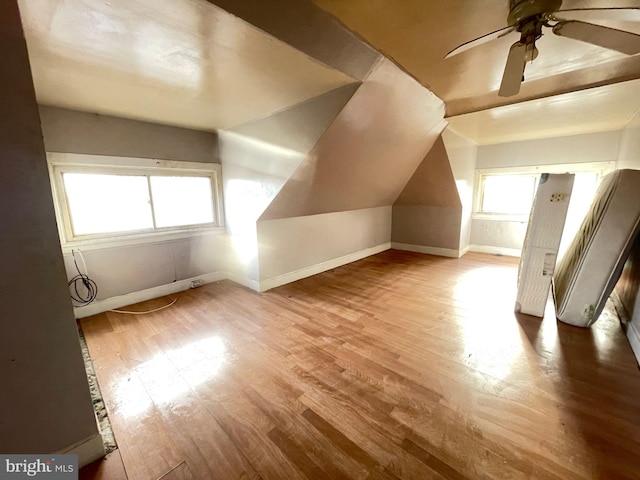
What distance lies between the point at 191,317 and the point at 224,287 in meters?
0.85

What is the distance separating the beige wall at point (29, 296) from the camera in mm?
940

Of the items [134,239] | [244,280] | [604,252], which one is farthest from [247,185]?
[604,252]

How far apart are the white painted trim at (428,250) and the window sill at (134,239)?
379 cm

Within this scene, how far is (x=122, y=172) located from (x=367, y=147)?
277 cm

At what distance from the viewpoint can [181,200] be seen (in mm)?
3369

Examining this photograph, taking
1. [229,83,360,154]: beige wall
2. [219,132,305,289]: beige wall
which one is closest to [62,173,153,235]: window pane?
[219,132,305,289]: beige wall

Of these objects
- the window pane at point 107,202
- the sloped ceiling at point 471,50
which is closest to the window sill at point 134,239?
the window pane at point 107,202

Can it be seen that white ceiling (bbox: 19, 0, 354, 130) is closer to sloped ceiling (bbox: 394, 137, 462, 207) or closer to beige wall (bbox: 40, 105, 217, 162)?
beige wall (bbox: 40, 105, 217, 162)

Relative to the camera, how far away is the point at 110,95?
6.91ft

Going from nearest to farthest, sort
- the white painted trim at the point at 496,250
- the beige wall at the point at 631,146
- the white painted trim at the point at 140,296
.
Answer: the white painted trim at the point at 140,296 < the beige wall at the point at 631,146 < the white painted trim at the point at 496,250

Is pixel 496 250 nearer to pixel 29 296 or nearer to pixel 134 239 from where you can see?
pixel 134 239

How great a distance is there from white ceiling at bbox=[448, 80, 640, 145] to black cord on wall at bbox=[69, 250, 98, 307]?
4604mm

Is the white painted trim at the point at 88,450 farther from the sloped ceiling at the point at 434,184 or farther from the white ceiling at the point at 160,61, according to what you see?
the sloped ceiling at the point at 434,184

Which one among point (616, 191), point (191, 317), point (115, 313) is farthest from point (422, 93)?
point (115, 313)
